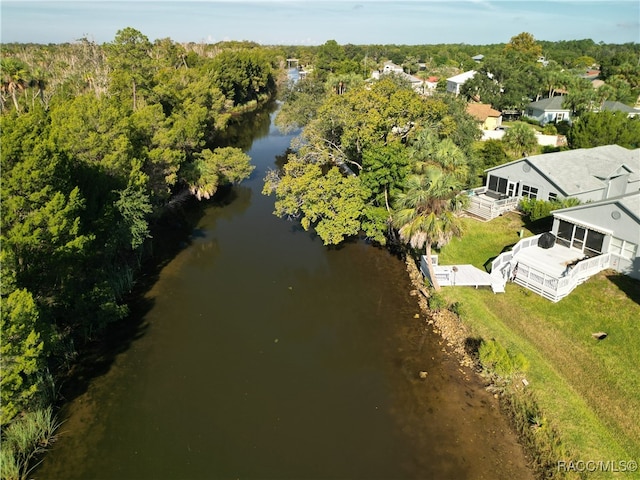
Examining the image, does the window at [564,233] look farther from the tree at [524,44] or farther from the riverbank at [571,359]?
the tree at [524,44]

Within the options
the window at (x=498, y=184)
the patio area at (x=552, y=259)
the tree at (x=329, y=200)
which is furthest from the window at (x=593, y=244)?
the tree at (x=329, y=200)

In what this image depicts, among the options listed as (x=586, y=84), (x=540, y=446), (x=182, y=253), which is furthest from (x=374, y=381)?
(x=586, y=84)

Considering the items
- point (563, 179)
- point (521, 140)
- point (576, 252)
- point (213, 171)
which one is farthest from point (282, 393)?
point (521, 140)

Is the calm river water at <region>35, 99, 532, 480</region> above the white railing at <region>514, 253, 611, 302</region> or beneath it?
beneath

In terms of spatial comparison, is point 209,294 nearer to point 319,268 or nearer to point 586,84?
point 319,268

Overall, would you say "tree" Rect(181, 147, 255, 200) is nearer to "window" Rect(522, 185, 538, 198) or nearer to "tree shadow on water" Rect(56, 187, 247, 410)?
"tree shadow on water" Rect(56, 187, 247, 410)

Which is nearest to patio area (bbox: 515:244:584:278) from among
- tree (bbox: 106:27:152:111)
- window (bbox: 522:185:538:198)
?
window (bbox: 522:185:538:198)
